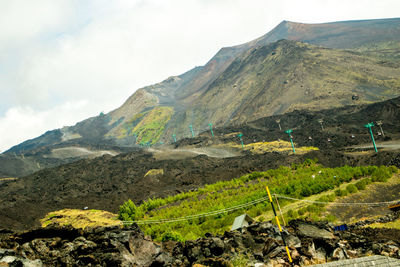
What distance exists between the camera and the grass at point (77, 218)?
4262 cm

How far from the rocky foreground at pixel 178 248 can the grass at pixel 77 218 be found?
25.9m

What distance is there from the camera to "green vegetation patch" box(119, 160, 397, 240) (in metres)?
33.9

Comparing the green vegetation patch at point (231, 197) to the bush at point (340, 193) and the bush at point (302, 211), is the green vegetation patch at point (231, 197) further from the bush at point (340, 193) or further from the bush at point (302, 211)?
the bush at point (340, 193)

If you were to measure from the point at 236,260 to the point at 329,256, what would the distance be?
502 cm

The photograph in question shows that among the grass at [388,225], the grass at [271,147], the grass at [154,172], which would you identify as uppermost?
the grass at [154,172]

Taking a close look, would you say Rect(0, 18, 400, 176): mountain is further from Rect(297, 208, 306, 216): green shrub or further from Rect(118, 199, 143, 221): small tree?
Rect(297, 208, 306, 216): green shrub

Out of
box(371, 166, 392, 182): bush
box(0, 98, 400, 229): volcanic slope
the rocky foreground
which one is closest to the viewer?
the rocky foreground

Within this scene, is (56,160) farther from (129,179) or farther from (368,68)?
(368,68)

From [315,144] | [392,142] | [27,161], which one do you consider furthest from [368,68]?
[27,161]

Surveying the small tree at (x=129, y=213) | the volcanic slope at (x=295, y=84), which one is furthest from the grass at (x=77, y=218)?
the volcanic slope at (x=295, y=84)

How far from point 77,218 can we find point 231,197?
22.3 m

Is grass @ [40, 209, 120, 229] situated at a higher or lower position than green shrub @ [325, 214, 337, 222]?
higher

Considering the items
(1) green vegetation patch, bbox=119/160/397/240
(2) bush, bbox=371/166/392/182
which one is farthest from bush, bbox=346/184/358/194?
(2) bush, bbox=371/166/392/182

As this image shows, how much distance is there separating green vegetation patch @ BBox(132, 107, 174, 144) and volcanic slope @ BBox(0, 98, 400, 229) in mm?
73284
